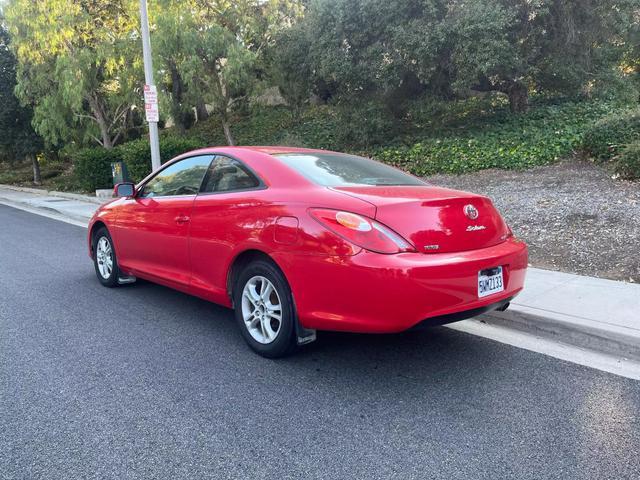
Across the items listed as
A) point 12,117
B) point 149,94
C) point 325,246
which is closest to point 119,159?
point 149,94

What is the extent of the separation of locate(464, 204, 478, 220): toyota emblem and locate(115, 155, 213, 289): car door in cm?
222

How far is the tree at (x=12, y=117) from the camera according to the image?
73.5 ft

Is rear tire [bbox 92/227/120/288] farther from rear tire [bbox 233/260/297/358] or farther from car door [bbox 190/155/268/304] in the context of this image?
rear tire [bbox 233/260/297/358]

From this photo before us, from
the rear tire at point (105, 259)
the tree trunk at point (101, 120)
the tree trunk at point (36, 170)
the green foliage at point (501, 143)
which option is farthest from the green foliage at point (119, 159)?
the rear tire at point (105, 259)

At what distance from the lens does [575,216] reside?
299 inches

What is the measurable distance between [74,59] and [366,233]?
18.1 m

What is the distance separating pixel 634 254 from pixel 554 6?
10.9 m

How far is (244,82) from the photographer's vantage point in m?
17.7

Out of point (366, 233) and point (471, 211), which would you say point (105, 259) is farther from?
point (471, 211)

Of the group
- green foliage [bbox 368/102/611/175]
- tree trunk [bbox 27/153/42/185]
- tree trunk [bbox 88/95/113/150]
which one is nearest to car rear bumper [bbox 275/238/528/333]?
green foliage [bbox 368/102/611/175]

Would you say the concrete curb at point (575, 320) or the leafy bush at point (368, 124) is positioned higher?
the leafy bush at point (368, 124)

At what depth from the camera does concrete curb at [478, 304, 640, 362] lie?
3.91 m

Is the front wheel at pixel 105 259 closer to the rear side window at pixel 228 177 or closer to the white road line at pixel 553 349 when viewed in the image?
the rear side window at pixel 228 177

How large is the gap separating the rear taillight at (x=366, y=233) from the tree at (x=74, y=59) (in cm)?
1670
